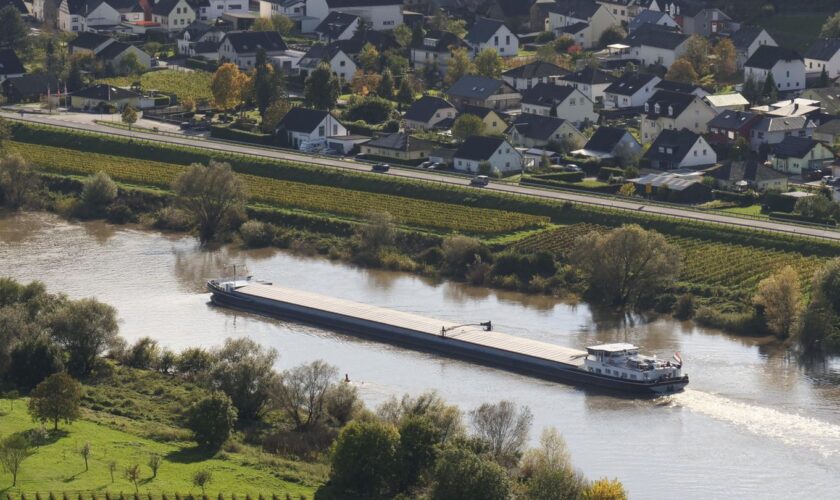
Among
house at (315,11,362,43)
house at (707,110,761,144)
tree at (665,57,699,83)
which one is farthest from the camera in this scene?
house at (315,11,362,43)

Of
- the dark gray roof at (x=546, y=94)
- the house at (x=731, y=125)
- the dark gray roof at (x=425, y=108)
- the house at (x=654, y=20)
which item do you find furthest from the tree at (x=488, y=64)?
the house at (x=731, y=125)

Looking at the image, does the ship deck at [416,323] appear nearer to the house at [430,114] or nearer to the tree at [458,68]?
the house at [430,114]

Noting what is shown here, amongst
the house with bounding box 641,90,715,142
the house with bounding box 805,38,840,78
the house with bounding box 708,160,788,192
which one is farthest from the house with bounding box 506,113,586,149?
the house with bounding box 805,38,840,78

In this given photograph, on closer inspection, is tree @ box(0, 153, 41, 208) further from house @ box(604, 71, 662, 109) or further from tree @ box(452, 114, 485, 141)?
house @ box(604, 71, 662, 109)

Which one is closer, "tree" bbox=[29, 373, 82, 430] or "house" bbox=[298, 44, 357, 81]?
"tree" bbox=[29, 373, 82, 430]

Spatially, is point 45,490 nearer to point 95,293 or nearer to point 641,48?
point 95,293

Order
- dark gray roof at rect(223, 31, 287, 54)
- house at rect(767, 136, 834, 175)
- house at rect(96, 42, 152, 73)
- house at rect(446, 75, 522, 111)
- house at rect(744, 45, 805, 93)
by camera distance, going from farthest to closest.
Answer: dark gray roof at rect(223, 31, 287, 54) < house at rect(96, 42, 152, 73) < house at rect(744, 45, 805, 93) < house at rect(446, 75, 522, 111) < house at rect(767, 136, 834, 175)

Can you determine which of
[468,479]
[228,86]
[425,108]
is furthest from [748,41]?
[468,479]

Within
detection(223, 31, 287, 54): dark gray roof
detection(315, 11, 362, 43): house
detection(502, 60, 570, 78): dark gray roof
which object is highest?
detection(315, 11, 362, 43): house
